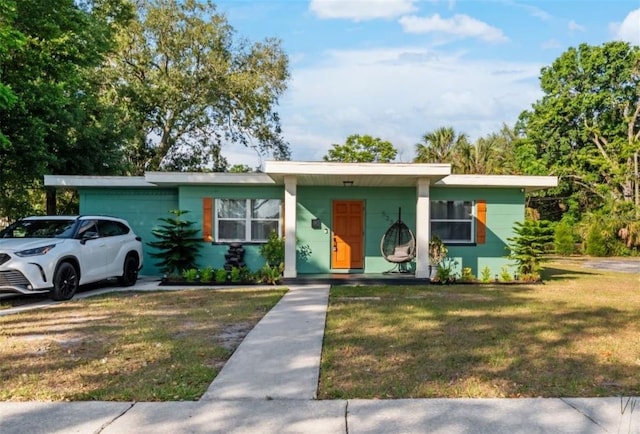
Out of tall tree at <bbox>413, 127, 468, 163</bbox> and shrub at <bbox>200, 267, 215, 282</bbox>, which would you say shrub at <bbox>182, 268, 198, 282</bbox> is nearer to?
shrub at <bbox>200, 267, 215, 282</bbox>

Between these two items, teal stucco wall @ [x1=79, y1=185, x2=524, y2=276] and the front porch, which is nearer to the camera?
the front porch

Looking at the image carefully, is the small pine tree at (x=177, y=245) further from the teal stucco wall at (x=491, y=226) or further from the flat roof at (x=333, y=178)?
the teal stucco wall at (x=491, y=226)

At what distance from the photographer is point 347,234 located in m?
13.4

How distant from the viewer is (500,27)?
11.4m

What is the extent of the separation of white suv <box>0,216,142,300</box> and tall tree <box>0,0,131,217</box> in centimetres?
313

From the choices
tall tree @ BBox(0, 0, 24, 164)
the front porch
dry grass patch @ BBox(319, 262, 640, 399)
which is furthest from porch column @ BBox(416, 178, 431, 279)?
tall tree @ BBox(0, 0, 24, 164)

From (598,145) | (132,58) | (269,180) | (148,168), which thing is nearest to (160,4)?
(132,58)

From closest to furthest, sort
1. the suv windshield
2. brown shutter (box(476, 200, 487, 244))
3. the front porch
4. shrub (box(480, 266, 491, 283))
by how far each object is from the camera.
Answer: the suv windshield → the front porch → shrub (box(480, 266, 491, 283)) → brown shutter (box(476, 200, 487, 244))

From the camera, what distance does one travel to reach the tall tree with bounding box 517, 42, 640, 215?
1193 inches

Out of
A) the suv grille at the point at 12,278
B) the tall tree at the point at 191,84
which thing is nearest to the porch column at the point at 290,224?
the suv grille at the point at 12,278

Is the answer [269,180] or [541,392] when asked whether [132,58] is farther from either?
[541,392]

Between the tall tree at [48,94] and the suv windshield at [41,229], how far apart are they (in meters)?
2.81

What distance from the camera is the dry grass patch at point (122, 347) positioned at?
4.32m

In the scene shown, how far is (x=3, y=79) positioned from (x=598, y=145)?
101ft
